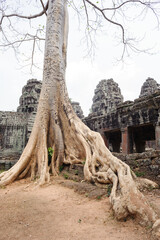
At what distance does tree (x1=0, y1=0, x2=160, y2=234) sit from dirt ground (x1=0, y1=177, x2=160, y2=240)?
0.49m

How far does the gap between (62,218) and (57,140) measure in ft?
7.49

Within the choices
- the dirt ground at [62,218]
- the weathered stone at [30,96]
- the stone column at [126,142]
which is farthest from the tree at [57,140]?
the weathered stone at [30,96]

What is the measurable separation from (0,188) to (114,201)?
2184 mm

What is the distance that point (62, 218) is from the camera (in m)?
1.79

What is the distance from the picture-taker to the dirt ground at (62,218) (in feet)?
4.76

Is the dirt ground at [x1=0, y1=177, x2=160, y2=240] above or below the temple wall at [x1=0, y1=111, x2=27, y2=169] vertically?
below

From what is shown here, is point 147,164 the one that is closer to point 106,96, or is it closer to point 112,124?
point 112,124

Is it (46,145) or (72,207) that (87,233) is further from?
(46,145)

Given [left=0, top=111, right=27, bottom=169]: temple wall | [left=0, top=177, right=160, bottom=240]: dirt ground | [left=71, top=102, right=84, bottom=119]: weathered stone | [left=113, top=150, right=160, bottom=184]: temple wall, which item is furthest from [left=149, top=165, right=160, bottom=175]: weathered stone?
[left=71, top=102, right=84, bottom=119]: weathered stone

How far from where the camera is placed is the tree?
116 inches

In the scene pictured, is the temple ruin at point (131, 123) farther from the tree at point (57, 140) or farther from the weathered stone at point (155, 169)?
the tree at point (57, 140)

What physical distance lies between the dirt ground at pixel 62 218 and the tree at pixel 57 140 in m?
0.49

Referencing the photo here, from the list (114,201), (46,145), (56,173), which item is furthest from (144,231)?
(46,145)

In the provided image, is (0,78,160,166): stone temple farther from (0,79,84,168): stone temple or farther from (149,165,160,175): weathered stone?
(149,165,160,175): weathered stone
